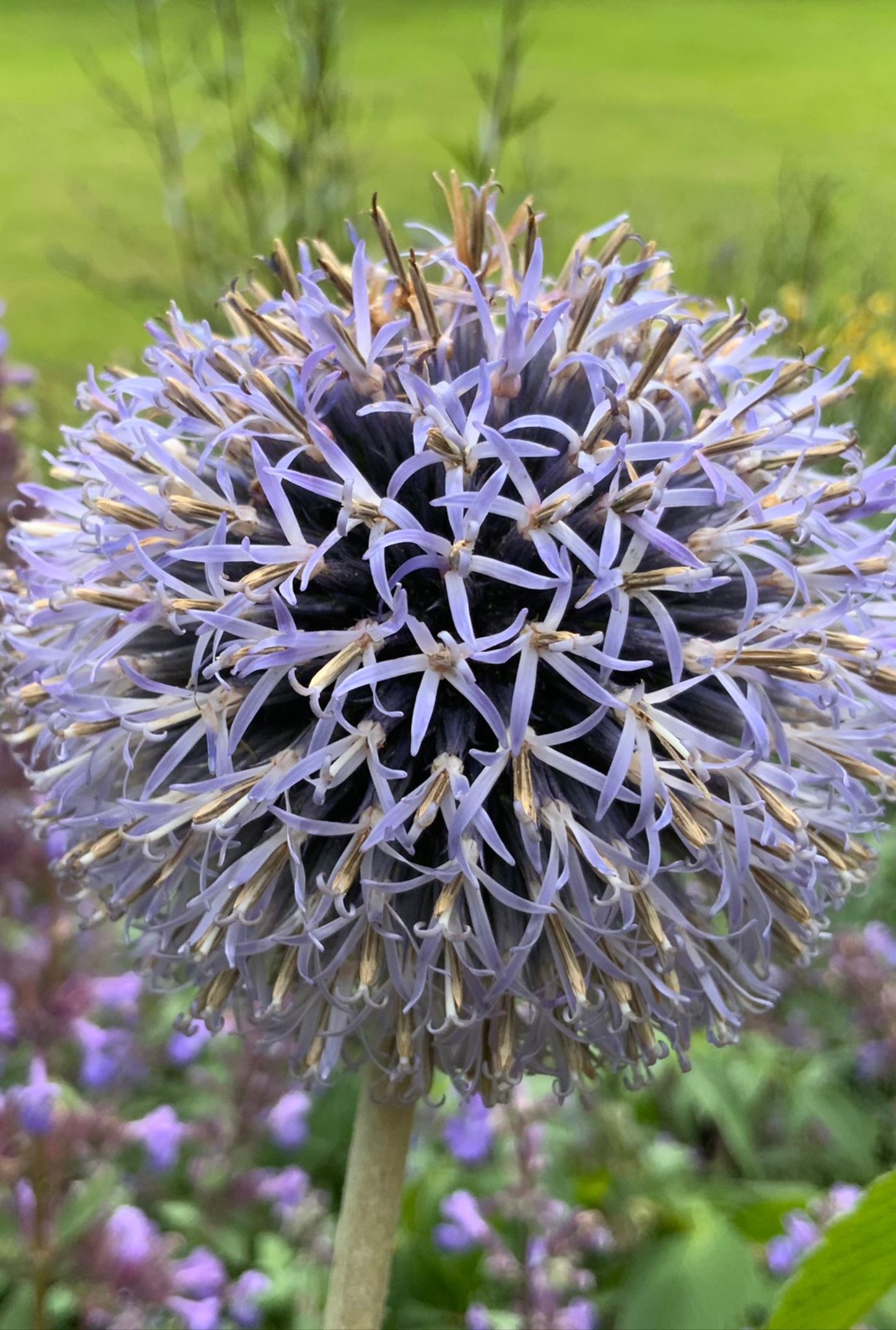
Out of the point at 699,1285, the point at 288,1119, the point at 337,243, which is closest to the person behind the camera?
the point at 699,1285

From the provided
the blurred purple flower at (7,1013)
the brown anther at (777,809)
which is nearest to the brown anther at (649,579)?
the brown anther at (777,809)

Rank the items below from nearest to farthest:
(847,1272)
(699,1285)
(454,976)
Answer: (847,1272) → (454,976) → (699,1285)

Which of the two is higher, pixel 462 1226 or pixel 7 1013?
pixel 7 1013

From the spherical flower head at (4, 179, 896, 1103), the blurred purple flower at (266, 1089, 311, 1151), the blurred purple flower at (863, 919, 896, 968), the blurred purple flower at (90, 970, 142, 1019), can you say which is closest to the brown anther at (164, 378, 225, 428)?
the spherical flower head at (4, 179, 896, 1103)

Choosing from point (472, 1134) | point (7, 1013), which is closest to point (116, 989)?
point (7, 1013)

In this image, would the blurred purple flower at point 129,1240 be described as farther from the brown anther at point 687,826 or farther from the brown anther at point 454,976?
the brown anther at point 687,826

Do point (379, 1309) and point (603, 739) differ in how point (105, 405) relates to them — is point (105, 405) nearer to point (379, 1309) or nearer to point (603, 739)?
point (603, 739)

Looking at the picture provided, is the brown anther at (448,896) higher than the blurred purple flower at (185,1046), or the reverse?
the brown anther at (448,896)

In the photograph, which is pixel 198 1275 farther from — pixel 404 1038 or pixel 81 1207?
pixel 404 1038

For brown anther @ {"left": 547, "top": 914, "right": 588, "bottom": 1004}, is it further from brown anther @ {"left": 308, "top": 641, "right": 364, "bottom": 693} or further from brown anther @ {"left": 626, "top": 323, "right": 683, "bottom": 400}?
brown anther @ {"left": 626, "top": 323, "right": 683, "bottom": 400}
